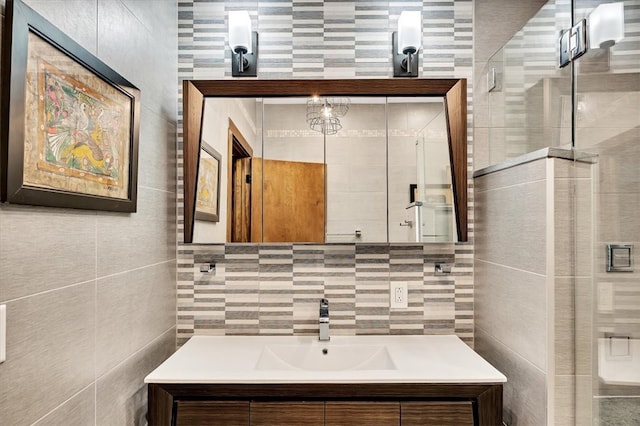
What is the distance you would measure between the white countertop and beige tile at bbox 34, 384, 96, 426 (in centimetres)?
20

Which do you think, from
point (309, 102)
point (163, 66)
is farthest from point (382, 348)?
point (163, 66)

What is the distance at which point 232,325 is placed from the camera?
189 cm

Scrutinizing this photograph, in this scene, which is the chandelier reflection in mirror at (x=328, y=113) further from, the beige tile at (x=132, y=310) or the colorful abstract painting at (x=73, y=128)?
the beige tile at (x=132, y=310)

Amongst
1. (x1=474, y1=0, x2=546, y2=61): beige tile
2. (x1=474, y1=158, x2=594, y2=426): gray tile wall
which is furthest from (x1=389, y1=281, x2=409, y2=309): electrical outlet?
(x1=474, y1=0, x2=546, y2=61): beige tile

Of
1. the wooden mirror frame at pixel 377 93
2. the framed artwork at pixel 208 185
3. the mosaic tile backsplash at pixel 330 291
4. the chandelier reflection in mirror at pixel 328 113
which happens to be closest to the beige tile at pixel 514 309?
the mosaic tile backsplash at pixel 330 291

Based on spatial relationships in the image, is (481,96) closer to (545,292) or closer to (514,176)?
(514,176)

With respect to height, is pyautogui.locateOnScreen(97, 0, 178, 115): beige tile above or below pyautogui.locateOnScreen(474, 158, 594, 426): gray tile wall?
above

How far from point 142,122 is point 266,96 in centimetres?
54

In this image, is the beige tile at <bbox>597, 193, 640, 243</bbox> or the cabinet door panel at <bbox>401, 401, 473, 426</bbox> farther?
the cabinet door panel at <bbox>401, 401, 473, 426</bbox>

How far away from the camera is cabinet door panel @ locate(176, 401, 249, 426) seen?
1.39m

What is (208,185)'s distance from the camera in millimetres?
1811

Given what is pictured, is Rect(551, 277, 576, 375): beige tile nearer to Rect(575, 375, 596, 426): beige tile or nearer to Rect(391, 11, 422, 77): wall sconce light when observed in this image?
Rect(575, 375, 596, 426): beige tile

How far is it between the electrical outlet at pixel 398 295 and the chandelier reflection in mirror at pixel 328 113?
2.42ft

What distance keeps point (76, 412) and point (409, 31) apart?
1.80m
